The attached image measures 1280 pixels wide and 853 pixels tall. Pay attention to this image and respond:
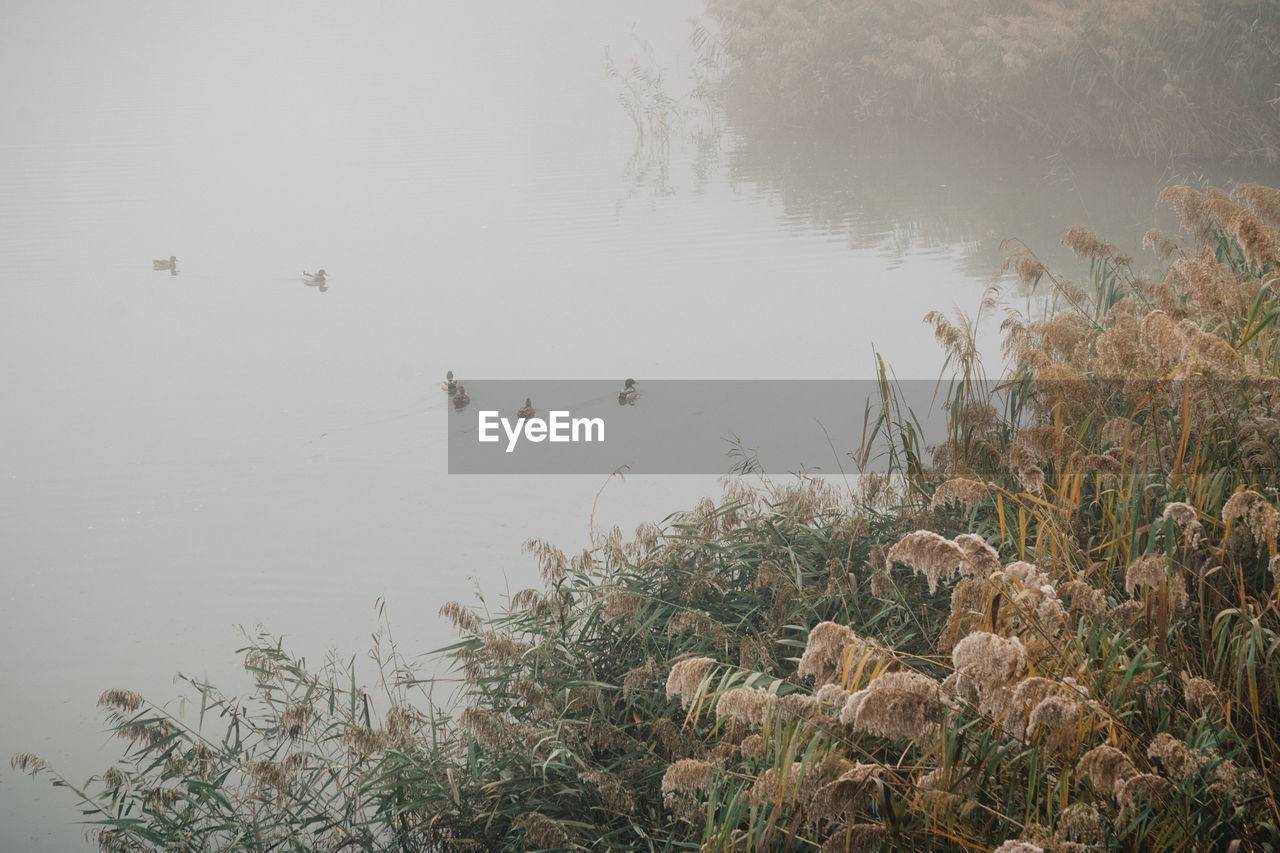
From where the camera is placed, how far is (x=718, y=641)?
259cm

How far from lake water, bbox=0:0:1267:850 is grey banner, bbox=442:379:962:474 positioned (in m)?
0.17

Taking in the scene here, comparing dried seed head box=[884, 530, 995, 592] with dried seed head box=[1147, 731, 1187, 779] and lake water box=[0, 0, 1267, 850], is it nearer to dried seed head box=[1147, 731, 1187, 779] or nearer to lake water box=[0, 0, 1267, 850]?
dried seed head box=[1147, 731, 1187, 779]

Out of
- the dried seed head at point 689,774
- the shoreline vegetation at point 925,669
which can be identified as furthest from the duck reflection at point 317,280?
the dried seed head at point 689,774

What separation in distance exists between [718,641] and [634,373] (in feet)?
12.0

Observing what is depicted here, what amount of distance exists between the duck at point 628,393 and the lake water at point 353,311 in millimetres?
324

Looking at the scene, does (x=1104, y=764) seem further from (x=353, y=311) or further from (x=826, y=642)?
(x=353, y=311)

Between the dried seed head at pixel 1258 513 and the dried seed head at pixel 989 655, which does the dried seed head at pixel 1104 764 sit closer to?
the dried seed head at pixel 989 655

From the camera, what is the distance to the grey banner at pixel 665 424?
5094 millimetres

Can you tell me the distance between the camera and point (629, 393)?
574 cm

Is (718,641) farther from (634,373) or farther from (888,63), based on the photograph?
(888,63)

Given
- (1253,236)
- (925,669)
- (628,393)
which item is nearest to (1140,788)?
(925,669)

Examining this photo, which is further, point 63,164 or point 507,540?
point 63,164

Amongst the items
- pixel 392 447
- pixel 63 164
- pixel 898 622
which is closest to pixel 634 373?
pixel 392 447

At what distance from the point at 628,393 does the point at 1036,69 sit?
22.5 feet
